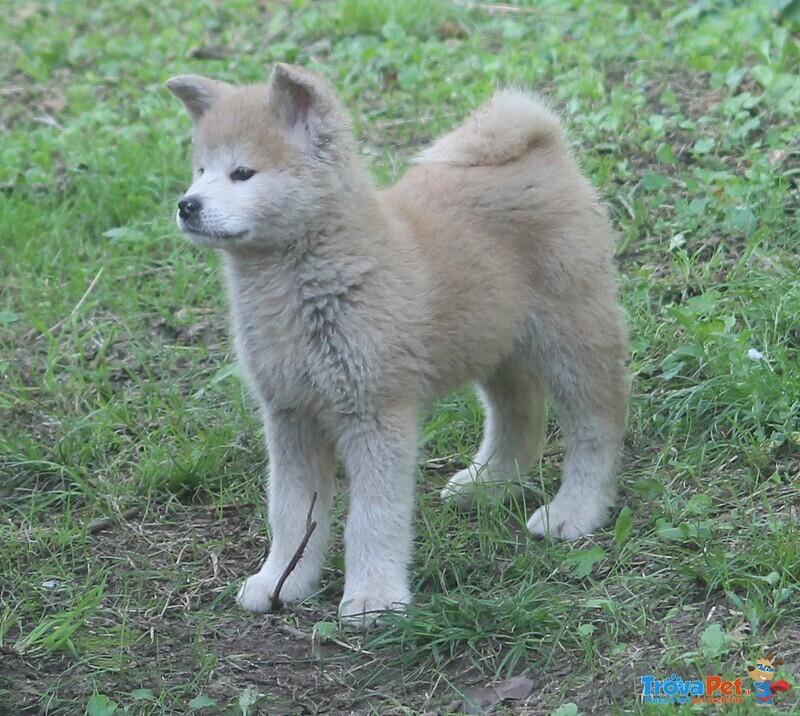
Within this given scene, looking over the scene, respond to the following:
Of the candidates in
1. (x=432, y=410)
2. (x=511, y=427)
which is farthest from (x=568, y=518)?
(x=432, y=410)

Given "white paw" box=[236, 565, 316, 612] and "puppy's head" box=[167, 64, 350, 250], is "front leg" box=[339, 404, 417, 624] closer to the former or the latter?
"white paw" box=[236, 565, 316, 612]

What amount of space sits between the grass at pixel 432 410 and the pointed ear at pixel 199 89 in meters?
0.85

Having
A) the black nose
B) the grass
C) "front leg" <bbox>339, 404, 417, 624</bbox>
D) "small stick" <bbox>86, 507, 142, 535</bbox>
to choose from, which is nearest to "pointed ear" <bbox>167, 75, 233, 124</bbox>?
the black nose

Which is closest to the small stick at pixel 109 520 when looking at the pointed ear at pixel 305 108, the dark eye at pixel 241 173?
the dark eye at pixel 241 173

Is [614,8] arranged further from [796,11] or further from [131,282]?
[131,282]

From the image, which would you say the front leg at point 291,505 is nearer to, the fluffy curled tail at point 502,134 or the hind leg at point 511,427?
the hind leg at point 511,427

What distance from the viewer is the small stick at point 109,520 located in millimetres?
4586

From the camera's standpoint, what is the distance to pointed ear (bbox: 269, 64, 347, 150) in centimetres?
388

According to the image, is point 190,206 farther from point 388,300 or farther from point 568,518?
point 568,518

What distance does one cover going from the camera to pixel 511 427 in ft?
15.4

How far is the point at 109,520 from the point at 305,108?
178 centimetres

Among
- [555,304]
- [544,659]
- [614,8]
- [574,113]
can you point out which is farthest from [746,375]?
[614,8]

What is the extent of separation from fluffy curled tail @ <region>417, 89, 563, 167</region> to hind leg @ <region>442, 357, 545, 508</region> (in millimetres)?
803

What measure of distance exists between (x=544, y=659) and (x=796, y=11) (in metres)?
4.61
